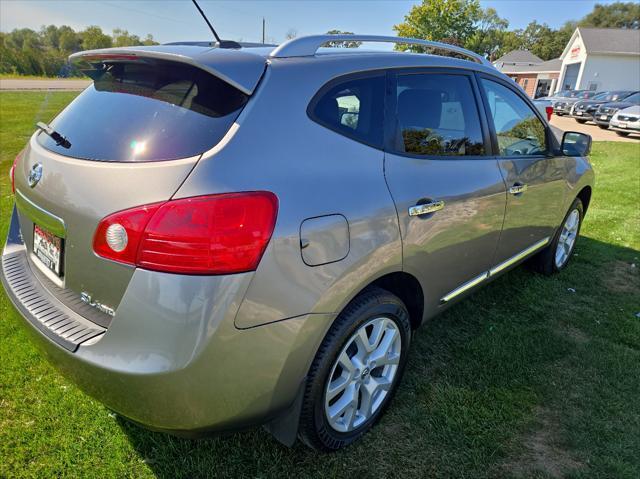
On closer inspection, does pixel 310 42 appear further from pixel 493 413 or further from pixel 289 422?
pixel 493 413

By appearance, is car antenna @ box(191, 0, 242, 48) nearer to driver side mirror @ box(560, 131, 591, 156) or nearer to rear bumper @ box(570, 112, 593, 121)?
driver side mirror @ box(560, 131, 591, 156)

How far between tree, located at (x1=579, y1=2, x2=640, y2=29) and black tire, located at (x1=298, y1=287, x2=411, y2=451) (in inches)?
4007

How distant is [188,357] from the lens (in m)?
1.51

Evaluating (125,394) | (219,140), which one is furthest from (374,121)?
(125,394)

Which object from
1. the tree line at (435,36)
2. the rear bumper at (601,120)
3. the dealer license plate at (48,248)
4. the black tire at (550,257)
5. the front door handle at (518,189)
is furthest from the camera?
the tree line at (435,36)

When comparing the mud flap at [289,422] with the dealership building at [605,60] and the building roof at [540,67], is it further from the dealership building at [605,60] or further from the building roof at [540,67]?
the building roof at [540,67]

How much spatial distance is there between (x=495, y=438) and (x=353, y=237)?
1.36m

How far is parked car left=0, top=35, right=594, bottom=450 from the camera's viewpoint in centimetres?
152

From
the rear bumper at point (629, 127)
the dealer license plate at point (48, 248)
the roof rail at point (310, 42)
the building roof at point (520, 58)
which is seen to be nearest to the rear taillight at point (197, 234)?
the dealer license plate at point (48, 248)

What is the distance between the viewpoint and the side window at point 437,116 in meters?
2.31

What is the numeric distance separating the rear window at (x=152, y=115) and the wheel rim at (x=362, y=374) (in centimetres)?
107

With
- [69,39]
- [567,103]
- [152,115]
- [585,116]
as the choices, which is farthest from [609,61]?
[69,39]

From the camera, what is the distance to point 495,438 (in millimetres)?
2344

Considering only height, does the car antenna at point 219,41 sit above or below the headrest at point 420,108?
above
